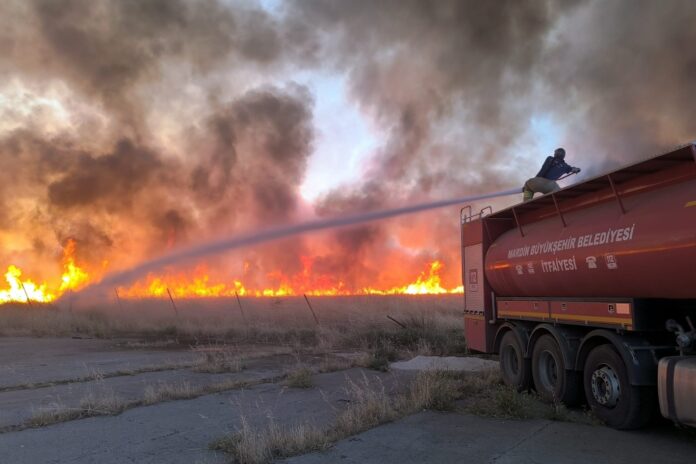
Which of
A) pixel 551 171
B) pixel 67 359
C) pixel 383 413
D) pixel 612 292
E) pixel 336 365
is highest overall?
pixel 551 171

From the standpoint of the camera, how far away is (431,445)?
576 centimetres

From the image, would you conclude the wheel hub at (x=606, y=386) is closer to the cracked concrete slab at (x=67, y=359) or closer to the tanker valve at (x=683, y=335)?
the tanker valve at (x=683, y=335)

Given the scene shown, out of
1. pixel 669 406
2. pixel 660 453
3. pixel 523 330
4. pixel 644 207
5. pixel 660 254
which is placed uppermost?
pixel 644 207

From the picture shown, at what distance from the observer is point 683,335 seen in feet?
18.6

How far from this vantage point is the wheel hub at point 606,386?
20.6ft

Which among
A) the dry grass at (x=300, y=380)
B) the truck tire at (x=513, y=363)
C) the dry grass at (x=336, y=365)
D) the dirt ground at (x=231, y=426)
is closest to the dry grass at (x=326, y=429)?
the dirt ground at (x=231, y=426)

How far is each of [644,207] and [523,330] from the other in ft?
11.4

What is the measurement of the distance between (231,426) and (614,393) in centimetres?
484

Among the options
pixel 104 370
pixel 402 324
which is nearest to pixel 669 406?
pixel 104 370

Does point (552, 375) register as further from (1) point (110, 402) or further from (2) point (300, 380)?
(1) point (110, 402)

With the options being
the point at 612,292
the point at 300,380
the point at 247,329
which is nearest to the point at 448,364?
the point at 300,380

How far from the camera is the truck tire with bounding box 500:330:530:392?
8484 mm

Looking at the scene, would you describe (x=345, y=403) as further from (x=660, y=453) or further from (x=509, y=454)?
(x=660, y=453)

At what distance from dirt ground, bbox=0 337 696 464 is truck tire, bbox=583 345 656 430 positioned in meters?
0.19
